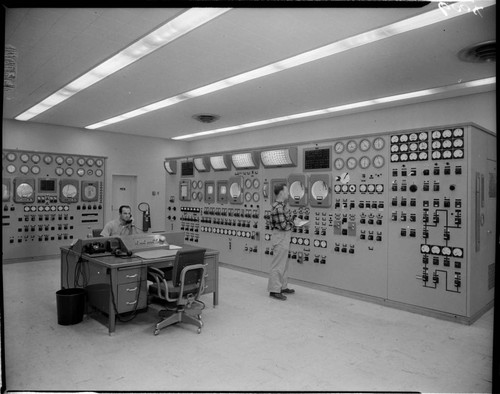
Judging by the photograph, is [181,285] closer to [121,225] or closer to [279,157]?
[121,225]

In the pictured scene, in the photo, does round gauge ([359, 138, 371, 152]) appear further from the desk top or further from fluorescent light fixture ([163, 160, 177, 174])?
fluorescent light fixture ([163, 160, 177, 174])

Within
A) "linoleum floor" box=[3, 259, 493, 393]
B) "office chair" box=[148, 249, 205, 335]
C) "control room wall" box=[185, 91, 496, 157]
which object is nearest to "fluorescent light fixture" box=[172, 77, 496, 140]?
"control room wall" box=[185, 91, 496, 157]

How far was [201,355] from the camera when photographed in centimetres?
319

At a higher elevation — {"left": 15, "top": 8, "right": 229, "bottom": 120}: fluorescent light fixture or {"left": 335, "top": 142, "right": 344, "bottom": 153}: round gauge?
{"left": 15, "top": 8, "right": 229, "bottom": 120}: fluorescent light fixture

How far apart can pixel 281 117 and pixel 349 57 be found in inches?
139

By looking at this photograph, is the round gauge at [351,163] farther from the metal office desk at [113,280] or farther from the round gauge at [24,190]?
the round gauge at [24,190]

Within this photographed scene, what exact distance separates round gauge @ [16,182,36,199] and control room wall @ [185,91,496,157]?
17.1ft

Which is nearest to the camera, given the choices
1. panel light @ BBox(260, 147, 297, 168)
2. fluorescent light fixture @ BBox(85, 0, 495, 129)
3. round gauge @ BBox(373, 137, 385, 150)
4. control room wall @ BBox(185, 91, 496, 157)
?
fluorescent light fixture @ BBox(85, 0, 495, 129)

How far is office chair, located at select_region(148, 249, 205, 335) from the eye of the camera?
3.59 m

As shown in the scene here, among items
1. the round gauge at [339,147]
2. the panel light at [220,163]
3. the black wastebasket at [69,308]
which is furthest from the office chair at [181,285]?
the panel light at [220,163]

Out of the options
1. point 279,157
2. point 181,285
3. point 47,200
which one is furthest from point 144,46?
point 47,200

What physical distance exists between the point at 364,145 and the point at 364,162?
0.24 meters

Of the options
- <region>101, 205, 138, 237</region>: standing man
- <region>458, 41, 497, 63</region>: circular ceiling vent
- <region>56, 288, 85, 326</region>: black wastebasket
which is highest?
<region>458, 41, 497, 63</region>: circular ceiling vent

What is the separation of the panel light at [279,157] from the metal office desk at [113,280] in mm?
2453
